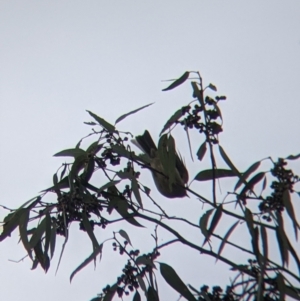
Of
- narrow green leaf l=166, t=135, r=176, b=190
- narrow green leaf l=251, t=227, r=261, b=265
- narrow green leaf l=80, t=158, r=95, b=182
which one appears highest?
narrow green leaf l=166, t=135, r=176, b=190

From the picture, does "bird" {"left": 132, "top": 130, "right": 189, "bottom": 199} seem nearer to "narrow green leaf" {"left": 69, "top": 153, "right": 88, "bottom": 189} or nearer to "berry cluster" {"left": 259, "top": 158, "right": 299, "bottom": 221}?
"narrow green leaf" {"left": 69, "top": 153, "right": 88, "bottom": 189}

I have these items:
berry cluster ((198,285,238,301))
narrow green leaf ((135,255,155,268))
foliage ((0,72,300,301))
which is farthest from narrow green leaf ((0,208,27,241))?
berry cluster ((198,285,238,301))

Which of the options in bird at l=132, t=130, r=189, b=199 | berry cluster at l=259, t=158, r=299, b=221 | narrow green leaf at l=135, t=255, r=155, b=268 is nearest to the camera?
berry cluster at l=259, t=158, r=299, b=221

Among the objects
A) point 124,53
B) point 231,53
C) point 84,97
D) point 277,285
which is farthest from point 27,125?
point 277,285

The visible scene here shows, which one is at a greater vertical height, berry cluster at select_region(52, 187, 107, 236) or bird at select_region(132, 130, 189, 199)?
bird at select_region(132, 130, 189, 199)

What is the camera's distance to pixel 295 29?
1325mm

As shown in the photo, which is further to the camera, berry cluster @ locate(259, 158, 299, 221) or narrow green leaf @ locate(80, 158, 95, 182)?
narrow green leaf @ locate(80, 158, 95, 182)

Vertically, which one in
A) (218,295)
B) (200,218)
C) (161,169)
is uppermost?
(161,169)

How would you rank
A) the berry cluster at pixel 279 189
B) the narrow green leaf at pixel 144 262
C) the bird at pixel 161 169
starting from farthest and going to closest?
the bird at pixel 161 169 → the narrow green leaf at pixel 144 262 → the berry cluster at pixel 279 189

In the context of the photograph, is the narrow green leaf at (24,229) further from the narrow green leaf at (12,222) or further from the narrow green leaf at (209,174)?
the narrow green leaf at (209,174)

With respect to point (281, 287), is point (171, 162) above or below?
above

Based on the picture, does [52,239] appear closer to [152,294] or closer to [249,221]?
[152,294]

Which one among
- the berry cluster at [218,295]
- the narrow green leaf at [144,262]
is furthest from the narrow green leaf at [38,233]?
the berry cluster at [218,295]

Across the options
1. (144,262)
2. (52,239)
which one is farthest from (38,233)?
(144,262)
